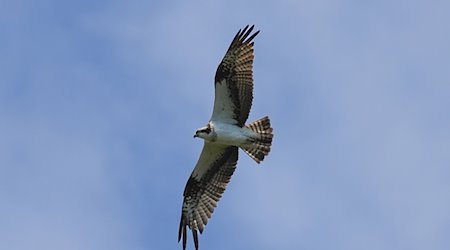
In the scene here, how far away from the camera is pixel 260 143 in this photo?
24250mm

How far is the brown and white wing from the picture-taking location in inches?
977

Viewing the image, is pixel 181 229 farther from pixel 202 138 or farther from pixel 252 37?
pixel 252 37

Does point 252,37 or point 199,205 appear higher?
point 252,37

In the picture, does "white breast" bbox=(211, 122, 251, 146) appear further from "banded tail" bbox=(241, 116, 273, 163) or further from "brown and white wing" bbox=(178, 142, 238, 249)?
"brown and white wing" bbox=(178, 142, 238, 249)

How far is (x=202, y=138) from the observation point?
24062 millimetres

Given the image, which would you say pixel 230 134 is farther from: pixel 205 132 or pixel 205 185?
pixel 205 185

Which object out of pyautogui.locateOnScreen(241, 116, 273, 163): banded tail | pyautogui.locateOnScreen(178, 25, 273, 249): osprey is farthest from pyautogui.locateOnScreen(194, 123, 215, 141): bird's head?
pyautogui.locateOnScreen(241, 116, 273, 163): banded tail

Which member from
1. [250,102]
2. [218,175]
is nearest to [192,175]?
[218,175]

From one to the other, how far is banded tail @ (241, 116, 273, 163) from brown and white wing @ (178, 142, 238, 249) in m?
0.63

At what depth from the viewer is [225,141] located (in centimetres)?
2408

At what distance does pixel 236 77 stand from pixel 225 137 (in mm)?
1165

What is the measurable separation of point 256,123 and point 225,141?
714 millimetres

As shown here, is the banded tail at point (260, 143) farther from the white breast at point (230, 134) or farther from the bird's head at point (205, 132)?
the bird's head at point (205, 132)

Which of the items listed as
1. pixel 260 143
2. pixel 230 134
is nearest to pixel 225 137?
pixel 230 134
